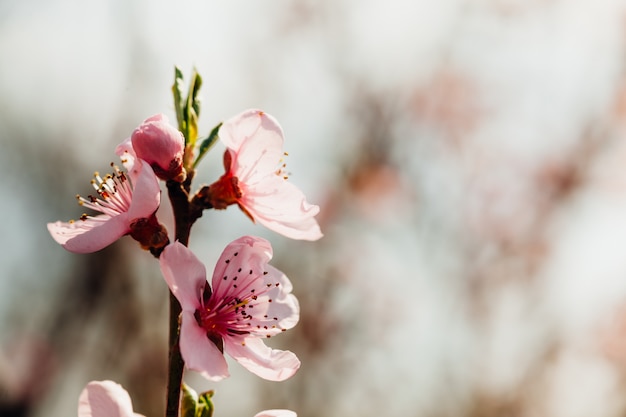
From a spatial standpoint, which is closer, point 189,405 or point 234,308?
point 189,405

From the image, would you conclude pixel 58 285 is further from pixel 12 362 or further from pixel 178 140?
pixel 178 140

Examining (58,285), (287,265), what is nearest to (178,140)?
(287,265)

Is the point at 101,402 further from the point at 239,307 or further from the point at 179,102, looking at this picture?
the point at 179,102

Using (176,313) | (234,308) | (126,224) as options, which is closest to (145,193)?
(126,224)

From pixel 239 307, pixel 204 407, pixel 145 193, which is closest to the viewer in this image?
pixel 145 193

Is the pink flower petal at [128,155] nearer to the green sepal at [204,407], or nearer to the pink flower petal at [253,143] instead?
the pink flower petal at [253,143]
